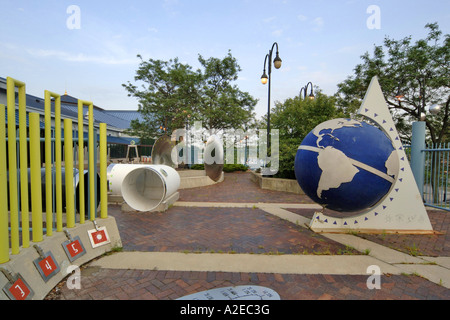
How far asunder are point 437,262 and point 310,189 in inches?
98.6

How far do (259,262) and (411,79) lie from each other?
16.2 metres

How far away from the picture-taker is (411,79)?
47.9 ft

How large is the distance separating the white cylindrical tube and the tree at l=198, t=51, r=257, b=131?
34.9ft

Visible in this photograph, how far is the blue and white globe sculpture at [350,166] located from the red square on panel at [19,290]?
5.18 meters

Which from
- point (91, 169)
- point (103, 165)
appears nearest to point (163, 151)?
point (103, 165)

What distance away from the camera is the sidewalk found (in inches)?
132

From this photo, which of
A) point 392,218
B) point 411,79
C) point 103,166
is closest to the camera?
point 103,166

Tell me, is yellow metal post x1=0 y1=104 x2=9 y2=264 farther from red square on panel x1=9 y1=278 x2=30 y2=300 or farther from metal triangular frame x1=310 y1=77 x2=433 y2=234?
metal triangular frame x1=310 y1=77 x2=433 y2=234

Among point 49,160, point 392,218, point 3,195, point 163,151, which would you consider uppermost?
point 163,151

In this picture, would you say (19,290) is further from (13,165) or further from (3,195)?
(13,165)

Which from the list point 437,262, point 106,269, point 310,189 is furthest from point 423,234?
point 106,269

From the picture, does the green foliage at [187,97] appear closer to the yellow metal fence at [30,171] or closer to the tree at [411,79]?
the tree at [411,79]

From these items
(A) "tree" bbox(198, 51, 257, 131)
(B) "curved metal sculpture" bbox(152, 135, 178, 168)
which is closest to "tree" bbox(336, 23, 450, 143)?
(A) "tree" bbox(198, 51, 257, 131)
